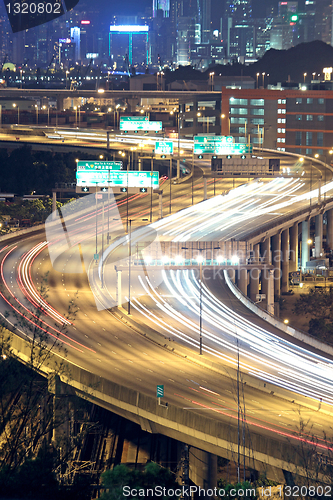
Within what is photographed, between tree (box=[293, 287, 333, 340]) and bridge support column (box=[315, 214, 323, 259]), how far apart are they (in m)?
19.6

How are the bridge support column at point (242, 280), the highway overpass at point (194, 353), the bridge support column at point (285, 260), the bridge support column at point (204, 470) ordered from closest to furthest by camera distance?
the bridge support column at point (204, 470), the highway overpass at point (194, 353), the bridge support column at point (242, 280), the bridge support column at point (285, 260)

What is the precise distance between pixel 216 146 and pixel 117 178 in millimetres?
28480

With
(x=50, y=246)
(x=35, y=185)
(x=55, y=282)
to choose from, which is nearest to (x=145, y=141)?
(x=35, y=185)

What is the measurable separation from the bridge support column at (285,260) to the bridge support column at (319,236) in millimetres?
7942

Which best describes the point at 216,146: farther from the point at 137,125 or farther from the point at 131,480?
the point at 131,480

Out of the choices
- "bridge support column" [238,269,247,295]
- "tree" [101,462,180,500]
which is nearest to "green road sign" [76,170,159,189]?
"bridge support column" [238,269,247,295]

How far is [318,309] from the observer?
80.6m

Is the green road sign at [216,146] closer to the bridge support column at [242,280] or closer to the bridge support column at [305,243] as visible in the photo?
the bridge support column at [305,243]

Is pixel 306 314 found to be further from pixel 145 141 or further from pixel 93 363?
pixel 145 141

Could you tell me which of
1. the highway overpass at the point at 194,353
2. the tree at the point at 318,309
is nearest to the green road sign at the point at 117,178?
the highway overpass at the point at 194,353

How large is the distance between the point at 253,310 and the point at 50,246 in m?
24.5

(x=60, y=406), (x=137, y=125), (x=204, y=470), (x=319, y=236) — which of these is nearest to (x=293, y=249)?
(x=319, y=236)

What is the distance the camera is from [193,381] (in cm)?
4772

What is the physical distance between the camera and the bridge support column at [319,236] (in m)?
104
